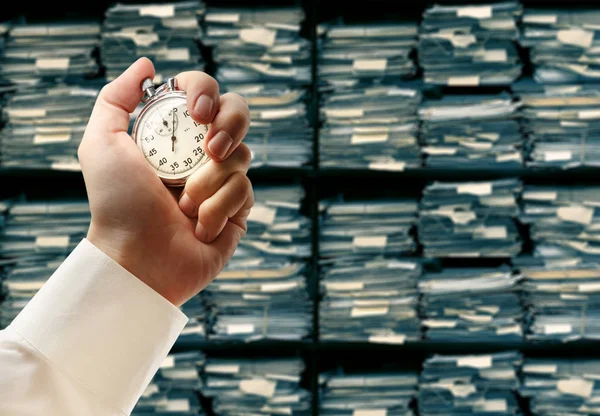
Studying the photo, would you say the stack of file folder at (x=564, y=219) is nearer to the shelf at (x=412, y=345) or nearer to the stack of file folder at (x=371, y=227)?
the shelf at (x=412, y=345)

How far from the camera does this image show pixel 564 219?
6.82 feet

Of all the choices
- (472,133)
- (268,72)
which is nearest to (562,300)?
(472,133)

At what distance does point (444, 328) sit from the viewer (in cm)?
208

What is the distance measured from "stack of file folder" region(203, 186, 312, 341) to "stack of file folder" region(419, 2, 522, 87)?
658mm

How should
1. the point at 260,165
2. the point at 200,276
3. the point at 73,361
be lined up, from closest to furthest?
the point at 73,361
the point at 200,276
the point at 260,165

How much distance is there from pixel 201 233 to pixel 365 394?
1.39 m

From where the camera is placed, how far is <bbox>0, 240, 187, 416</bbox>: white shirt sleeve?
0.71 meters

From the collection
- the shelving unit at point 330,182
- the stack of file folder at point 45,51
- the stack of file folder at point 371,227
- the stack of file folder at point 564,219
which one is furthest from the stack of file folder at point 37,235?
the stack of file folder at point 564,219

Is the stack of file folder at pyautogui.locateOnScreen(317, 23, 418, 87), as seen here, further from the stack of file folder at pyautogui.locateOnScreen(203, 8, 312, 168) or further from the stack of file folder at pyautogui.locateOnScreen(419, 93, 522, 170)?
the stack of file folder at pyautogui.locateOnScreen(419, 93, 522, 170)

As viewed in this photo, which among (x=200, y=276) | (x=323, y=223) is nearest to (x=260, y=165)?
(x=323, y=223)

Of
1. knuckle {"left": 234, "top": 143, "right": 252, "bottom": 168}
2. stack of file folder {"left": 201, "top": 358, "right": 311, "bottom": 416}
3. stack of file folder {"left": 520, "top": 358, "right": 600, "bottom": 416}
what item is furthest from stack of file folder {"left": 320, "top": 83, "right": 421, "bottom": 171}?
knuckle {"left": 234, "top": 143, "right": 252, "bottom": 168}

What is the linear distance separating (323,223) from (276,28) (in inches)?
27.4

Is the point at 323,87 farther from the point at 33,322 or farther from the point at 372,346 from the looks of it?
the point at 33,322

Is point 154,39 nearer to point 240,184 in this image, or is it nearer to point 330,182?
point 330,182
